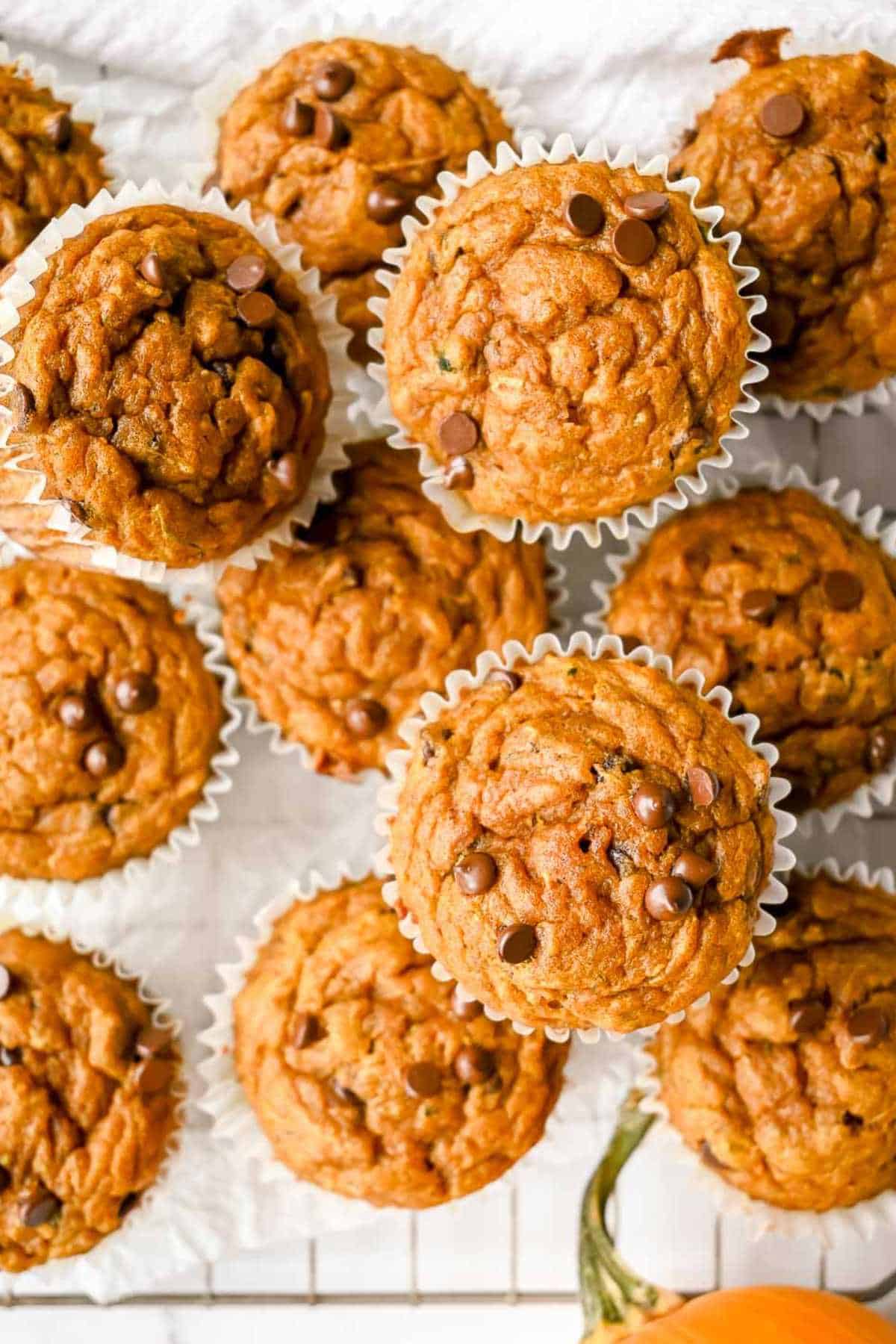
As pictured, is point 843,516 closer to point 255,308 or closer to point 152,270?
point 255,308

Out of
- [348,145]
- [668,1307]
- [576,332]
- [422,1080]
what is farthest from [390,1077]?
[348,145]

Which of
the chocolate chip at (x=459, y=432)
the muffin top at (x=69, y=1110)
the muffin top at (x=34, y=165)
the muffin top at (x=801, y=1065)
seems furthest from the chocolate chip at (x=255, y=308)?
the muffin top at (x=801, y=1065)

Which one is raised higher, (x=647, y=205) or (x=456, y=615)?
(x=647, y=205)

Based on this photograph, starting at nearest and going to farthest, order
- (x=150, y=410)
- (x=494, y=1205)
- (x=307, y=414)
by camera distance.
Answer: (x=150, y=410) < (x=307, y=414) < (x=494, y=1205)

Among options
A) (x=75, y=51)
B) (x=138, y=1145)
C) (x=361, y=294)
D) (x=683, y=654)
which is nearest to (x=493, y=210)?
(x=361, y=294)

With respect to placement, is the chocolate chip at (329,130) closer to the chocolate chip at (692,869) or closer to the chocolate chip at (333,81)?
the chocolate chip at (333,81)

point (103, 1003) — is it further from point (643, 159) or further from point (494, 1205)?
point (643, 159)
